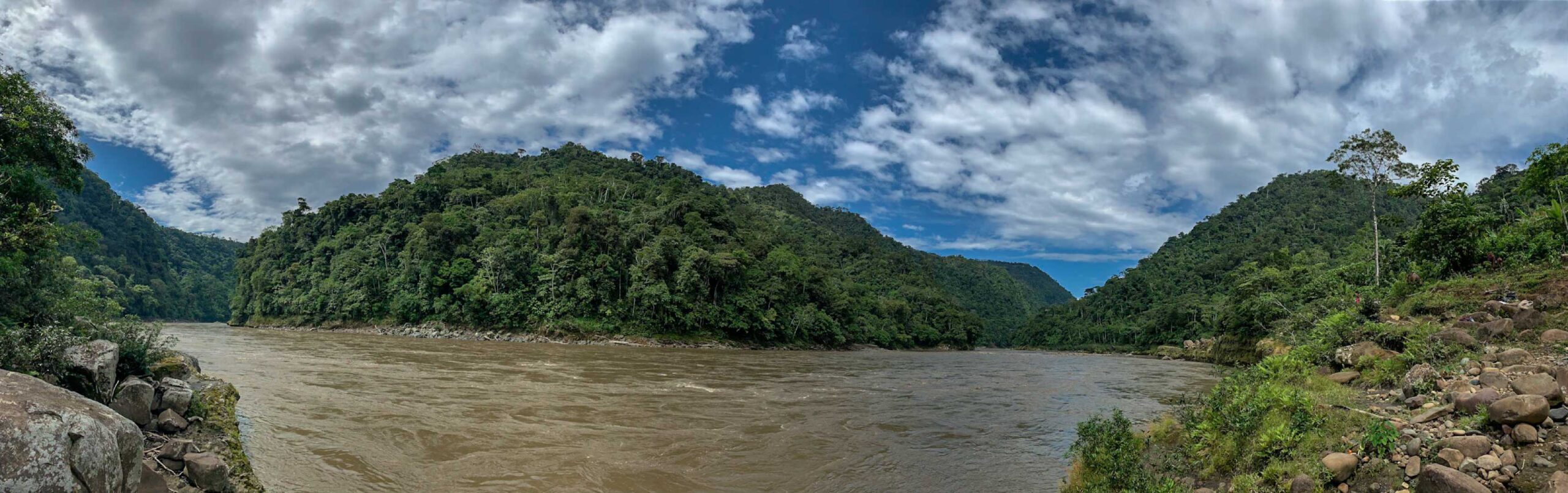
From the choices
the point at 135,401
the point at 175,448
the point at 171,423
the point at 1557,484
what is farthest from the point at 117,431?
the point at 1557,484

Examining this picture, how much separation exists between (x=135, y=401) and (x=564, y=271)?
4875cm

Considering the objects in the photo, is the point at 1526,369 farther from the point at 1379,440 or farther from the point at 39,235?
the point at 39,235

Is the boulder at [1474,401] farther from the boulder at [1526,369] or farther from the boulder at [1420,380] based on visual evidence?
the boulder at [1420,380]

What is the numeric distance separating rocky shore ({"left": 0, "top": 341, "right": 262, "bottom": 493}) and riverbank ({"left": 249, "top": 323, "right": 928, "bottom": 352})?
40.1 m

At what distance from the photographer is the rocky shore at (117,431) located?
14.7 feet

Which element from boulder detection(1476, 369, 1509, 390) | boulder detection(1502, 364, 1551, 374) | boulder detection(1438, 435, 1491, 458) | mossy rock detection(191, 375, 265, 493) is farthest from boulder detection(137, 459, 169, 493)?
boulder detection(1502, 364, 1551, 374)

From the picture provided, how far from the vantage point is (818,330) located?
217ft

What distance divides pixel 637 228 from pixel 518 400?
149 feet

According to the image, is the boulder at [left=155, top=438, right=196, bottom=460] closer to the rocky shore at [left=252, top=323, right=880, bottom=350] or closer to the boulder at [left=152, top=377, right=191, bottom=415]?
the boulder at [left=152, top=377, right=191, bottom=415]

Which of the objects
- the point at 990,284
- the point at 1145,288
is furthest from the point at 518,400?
the point at 990,284

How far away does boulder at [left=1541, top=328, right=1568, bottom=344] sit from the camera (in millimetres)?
7943

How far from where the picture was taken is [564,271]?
55.1 metres

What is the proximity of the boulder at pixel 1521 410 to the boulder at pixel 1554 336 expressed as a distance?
433 centimetres

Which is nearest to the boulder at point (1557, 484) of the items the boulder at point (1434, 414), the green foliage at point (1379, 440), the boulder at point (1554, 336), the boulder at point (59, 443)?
the green foliage at point (1379, 440)
